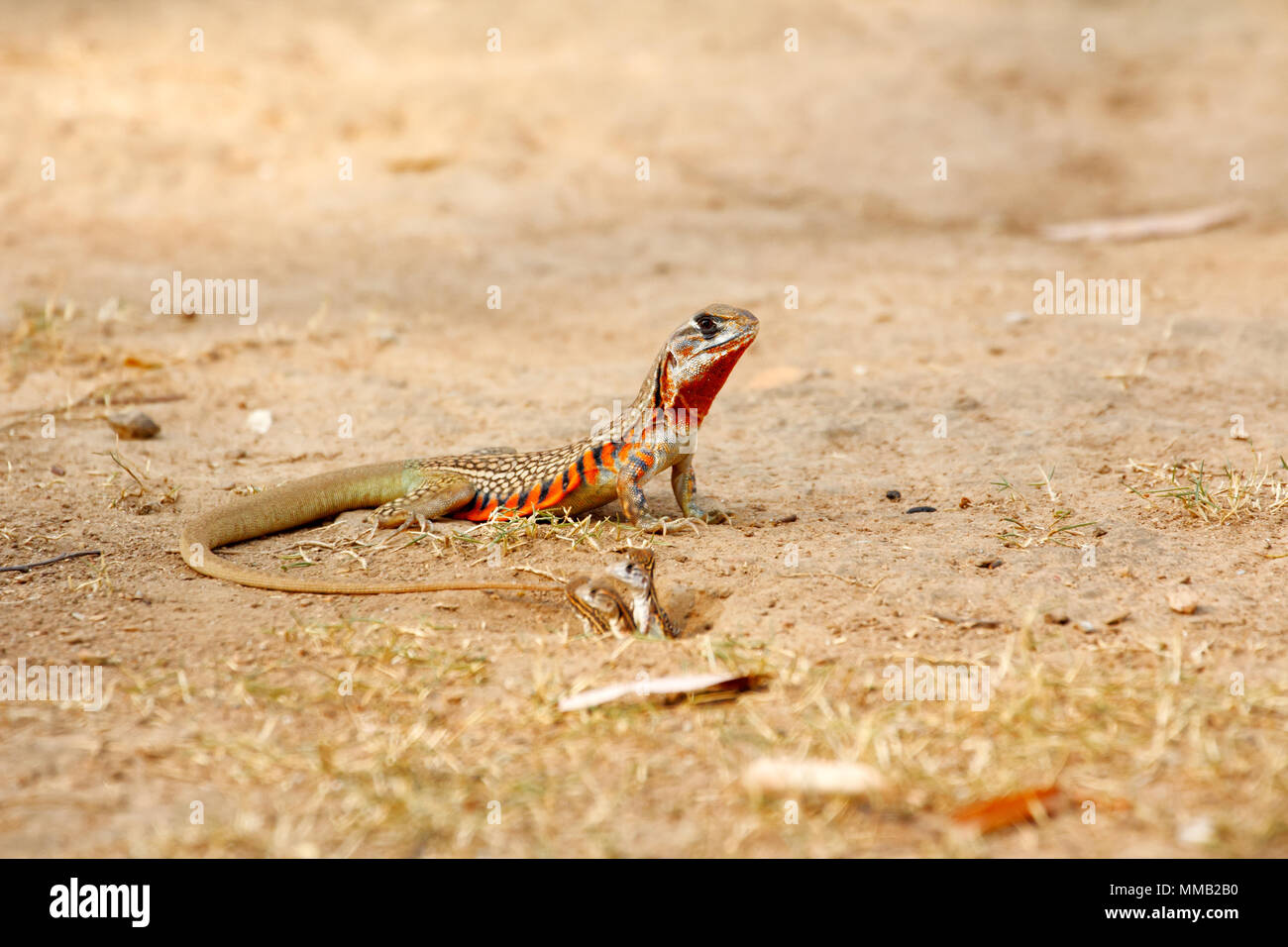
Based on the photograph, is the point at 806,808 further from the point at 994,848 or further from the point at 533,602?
the point at 533,602

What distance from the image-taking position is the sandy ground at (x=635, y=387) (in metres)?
3.03

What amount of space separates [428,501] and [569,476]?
0.62 meters

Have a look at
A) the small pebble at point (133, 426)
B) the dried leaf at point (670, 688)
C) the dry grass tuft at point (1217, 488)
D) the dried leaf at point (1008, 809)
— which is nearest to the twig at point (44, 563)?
the small pebble at point (133, 426)

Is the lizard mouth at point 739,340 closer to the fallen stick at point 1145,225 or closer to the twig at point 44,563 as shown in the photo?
the twig at point 44,563

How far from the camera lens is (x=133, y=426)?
5938 mm

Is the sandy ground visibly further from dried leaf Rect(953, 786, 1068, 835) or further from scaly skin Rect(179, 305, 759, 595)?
scaly skin Rect(179, 305, 759, 595)

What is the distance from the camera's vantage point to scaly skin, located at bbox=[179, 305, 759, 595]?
4.89 metres

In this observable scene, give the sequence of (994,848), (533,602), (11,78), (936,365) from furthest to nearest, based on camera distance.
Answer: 1. (11,78)
2. (936,365)
3. (533,602)
4. (994,848)

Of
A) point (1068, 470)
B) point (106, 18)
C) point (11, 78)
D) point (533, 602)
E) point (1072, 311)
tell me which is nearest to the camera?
point (533, 602)

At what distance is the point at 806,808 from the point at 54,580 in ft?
9.84

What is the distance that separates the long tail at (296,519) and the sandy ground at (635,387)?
0.25ft

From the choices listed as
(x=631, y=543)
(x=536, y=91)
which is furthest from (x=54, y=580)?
(x=536, y=91)

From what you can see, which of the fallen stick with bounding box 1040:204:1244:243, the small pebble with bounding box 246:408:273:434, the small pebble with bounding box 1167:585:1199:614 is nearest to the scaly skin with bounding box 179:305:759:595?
the small pebble with bounding box 246:408:273:434

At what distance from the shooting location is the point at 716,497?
5383 mm
